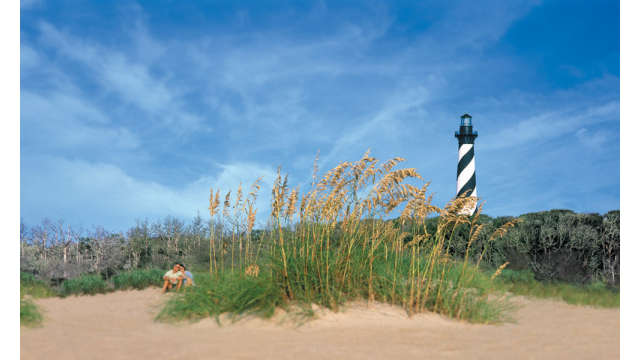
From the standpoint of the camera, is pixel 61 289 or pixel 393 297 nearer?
pixel 393 297

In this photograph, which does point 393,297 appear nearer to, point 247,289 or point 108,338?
point 247,289

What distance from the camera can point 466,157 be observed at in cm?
2092

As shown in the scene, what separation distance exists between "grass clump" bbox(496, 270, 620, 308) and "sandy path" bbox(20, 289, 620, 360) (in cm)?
125

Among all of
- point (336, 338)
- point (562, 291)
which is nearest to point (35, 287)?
point (336, 338)

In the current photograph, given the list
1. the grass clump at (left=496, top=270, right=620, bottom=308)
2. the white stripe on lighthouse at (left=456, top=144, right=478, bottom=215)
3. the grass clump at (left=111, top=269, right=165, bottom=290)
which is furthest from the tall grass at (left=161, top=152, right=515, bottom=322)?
the white stripe on lighthouse at (left=456, top=144, right=478, bottom=215)

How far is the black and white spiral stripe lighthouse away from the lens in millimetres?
20531

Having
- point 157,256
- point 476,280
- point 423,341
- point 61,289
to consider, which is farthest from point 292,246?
point 157,256

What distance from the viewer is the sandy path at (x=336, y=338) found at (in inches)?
142

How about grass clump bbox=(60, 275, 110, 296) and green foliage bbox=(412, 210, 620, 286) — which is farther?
green foliage bbox=(412, 210, 620, 286)

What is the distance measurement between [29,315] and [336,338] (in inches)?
129

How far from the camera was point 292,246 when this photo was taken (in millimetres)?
5125

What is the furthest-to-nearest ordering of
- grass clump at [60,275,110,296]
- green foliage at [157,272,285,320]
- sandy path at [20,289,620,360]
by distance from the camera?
1. grass clump at [60,275,110,296]
2. green foliage at [157,272,285,320]
3. sandy path at [20,289,620,360]

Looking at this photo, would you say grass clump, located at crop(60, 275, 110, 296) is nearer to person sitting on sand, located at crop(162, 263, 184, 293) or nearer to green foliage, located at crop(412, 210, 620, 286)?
person sitting on sand, located at crop(162, 263, 184, 293)
